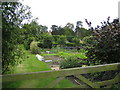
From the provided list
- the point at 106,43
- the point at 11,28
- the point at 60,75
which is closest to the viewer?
the point at 60,75

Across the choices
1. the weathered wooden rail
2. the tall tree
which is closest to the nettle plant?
the weathered wooden rail

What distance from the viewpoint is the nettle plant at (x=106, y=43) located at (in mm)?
2922

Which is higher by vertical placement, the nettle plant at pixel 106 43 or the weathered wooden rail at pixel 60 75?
the nettle plant at pixel 106 43

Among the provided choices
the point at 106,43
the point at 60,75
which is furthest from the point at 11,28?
the point at 106,43

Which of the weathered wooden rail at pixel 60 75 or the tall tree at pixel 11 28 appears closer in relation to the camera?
the weathered wooden rail at pixel 60 75

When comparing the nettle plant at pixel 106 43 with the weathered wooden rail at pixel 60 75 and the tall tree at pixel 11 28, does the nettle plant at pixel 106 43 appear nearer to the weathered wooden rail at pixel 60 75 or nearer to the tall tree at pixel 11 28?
the weathered wooden rail at pixel 60 75

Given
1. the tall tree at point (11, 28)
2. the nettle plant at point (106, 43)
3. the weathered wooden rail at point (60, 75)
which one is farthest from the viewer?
the nettle plant at point (106, 43)

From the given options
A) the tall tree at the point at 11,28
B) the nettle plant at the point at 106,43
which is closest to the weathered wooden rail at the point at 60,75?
the tall tree at the point at 11,28

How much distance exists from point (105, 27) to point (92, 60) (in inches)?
42.5

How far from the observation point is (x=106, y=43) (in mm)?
3002

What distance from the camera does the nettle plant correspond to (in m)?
2.92

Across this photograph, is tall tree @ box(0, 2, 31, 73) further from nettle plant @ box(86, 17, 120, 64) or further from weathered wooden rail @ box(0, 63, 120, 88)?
nettle plant @ box(86, 17, 120, 64)

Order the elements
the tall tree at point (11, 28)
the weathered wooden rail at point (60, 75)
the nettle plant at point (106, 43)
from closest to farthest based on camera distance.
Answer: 1. the weathered wooden rail at point (60, 75)
2. the tall tree at point (11, 28)
3. the nettle plant at point (106, 43)

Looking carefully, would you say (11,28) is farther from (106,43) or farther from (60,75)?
(106,43)
